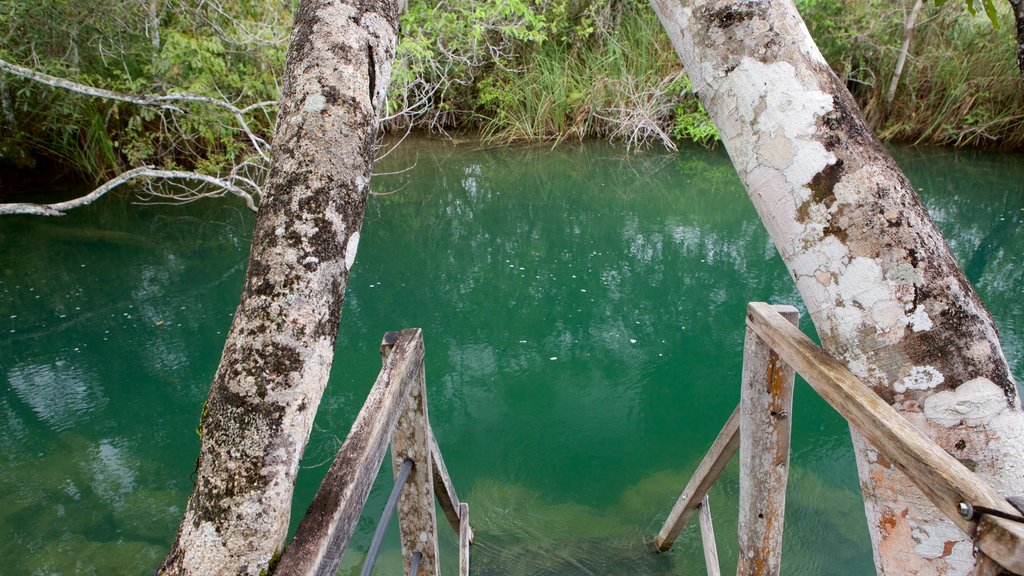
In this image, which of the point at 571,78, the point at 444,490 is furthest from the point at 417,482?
the point at 571,78

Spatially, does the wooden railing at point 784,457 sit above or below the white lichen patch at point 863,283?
below

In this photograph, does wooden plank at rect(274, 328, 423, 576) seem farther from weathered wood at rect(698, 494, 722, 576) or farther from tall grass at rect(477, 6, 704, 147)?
tall grass at rect(477, 6, 704, 147)

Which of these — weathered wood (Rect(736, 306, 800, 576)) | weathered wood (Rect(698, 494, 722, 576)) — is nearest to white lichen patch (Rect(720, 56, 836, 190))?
weathered wood (Rect(736, 306, 800, 576))

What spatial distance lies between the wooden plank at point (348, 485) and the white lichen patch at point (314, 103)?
60cm

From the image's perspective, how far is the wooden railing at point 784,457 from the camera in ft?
2.61

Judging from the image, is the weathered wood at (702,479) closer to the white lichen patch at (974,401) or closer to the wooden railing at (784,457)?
the wooden railing at (784,457)

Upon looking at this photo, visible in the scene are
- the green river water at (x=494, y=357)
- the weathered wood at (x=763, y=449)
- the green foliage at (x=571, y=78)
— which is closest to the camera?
the weathered wood at (x=763, y=449)

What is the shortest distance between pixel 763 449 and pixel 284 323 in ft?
5.32

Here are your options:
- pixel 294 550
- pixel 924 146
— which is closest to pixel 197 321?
pixel 294 550

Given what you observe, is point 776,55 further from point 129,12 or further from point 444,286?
point 129,12

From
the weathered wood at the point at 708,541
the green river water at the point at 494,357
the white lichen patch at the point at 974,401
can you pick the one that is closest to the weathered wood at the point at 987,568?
the white lichen patch at the point at 974,401

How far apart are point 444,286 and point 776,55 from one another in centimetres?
464

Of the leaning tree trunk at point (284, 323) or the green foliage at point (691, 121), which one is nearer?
the leaning tree trunk at point (284, 323)

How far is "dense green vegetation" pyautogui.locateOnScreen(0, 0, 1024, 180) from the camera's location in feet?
19.1
